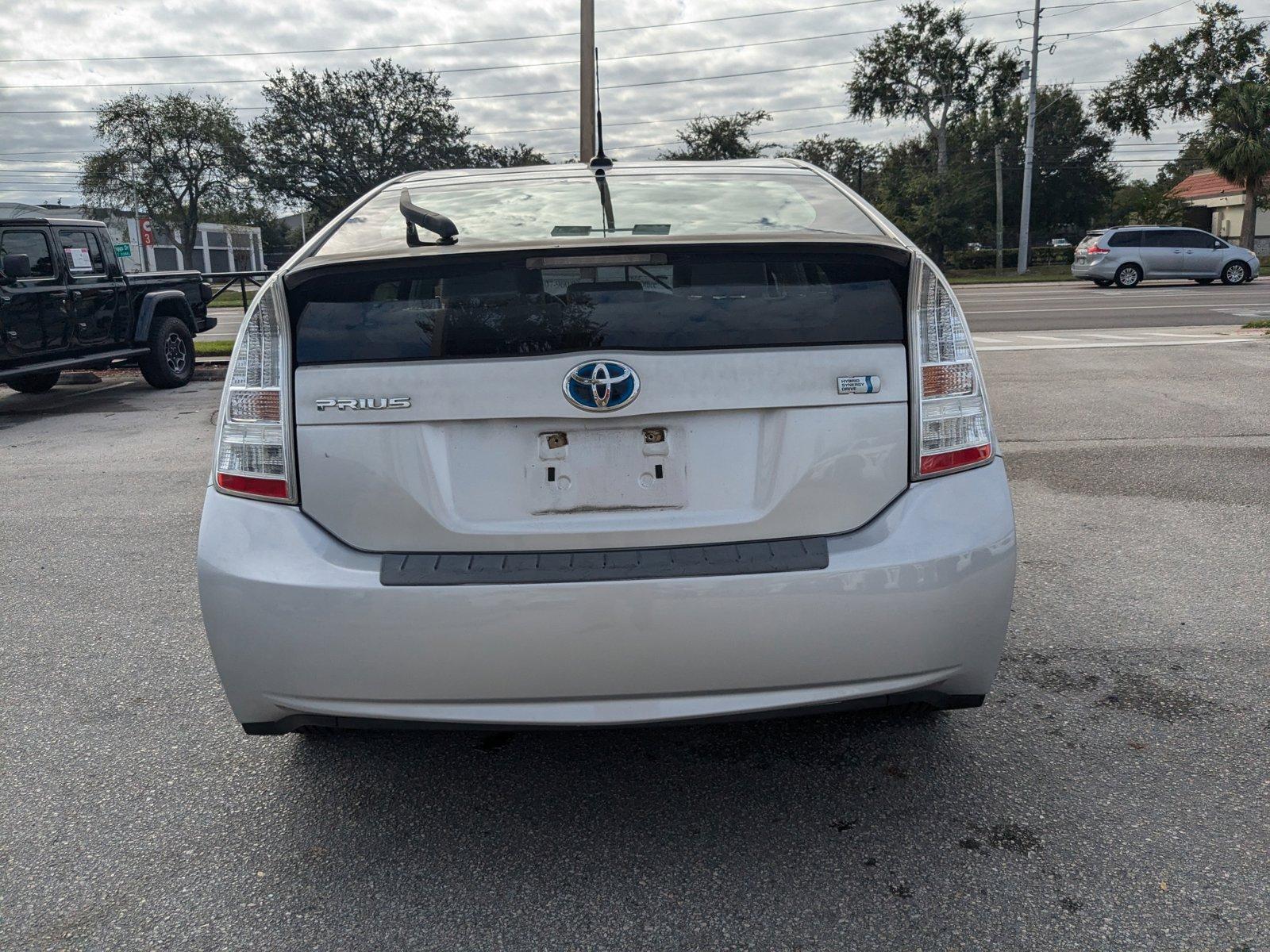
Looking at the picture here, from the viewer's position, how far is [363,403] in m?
2.32

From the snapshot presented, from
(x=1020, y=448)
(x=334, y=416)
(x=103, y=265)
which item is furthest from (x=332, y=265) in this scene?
(x=103, y=265)

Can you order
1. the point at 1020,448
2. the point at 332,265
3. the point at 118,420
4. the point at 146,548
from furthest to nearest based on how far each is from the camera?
1. the point at 118,420
2. the point at 1020,448
3. the point at 146,548
4. the point at 332,265

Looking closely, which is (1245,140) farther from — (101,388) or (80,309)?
(80,309)

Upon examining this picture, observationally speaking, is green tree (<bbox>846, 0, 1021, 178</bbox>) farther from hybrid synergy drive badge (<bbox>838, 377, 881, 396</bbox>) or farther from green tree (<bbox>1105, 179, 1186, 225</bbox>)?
hybrid synergy drive badge (<bbox>838, 377, 881, 396</bbox>)

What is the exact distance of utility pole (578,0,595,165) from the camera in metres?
18.8

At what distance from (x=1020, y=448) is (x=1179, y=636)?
11.4ft

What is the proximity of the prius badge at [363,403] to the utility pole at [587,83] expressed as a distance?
55.6 ft

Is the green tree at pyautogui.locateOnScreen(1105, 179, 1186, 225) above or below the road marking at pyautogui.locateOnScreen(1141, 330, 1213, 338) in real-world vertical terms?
above

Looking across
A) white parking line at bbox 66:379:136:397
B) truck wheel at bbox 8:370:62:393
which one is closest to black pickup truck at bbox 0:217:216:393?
truck wheel at bbox 8:370:62:393

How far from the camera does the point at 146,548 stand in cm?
525

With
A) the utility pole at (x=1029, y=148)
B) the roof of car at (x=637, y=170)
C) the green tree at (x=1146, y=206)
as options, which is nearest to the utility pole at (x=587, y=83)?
the roof of car at (x=637, y=170)

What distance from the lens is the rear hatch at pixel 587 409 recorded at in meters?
2.31

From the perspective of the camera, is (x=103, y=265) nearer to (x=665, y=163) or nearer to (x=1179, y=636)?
(x=665, y=163)

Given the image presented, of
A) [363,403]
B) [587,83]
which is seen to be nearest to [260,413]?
[363,403]
